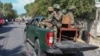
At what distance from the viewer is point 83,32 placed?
36.8 ft

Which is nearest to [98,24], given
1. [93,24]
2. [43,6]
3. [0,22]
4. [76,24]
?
[93,24]

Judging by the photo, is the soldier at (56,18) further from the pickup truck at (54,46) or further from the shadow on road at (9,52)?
the shadow on road at (9,52)

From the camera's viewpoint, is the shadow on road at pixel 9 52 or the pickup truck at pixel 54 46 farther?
the shadow on road at pixel 9 52

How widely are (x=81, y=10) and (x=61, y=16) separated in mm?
18051

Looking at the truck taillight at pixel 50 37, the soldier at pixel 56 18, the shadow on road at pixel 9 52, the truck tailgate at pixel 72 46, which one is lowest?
the shadow on road at pixel 9 52

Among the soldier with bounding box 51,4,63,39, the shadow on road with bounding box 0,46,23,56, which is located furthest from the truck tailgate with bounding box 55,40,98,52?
the shadow on road with bounding box 0,46,23,56

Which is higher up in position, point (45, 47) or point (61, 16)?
point (61, 16)

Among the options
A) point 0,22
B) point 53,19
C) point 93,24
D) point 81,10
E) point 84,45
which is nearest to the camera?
point 84,45

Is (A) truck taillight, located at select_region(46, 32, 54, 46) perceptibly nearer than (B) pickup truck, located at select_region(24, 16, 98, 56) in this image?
No

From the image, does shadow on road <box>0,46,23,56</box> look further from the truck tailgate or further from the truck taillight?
the truck tailgate

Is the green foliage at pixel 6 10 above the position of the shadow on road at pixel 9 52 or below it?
above

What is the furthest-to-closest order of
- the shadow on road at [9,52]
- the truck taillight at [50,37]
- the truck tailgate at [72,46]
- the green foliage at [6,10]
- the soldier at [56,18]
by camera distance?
the green foliage at [6,10] → the shadow on road at [9,52] → the soldier at [56,18] → the truck taillight at [50,37] → the truck tailgate at [72,46]

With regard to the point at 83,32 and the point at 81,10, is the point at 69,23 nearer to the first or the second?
the point at 83,32

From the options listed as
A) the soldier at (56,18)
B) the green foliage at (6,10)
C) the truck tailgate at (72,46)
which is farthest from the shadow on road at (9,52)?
the green foliage at (6,10)
